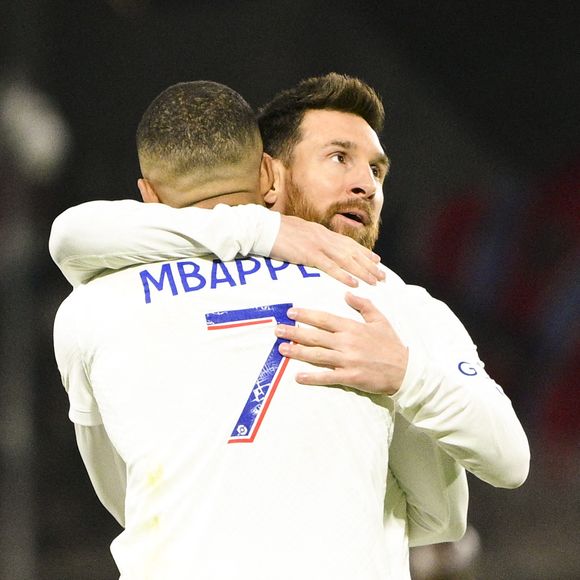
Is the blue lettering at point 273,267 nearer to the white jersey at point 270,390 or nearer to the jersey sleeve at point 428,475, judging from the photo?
the white jersey at point 270,390

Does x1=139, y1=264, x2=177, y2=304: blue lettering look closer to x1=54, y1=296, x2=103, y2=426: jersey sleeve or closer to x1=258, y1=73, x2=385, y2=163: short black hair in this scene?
x1=54, y1=296, x2=103, y2=426: jersey sleeve

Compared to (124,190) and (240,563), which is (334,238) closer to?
(240,563)

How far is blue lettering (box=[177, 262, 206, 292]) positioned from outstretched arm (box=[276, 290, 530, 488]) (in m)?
0.13

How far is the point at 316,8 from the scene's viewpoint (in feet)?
15.7

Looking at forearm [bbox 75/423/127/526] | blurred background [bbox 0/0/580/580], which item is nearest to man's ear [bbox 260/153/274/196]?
forearm [bbox 75/423/127/526]

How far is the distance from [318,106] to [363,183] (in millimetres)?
261

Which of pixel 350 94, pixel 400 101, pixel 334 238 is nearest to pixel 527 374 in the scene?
pixel 400 101

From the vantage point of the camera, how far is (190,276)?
1422 millimetres

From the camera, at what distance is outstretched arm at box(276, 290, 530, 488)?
1375 millimetres

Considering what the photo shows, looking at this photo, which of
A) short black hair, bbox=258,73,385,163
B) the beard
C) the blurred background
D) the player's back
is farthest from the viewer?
the blurred background

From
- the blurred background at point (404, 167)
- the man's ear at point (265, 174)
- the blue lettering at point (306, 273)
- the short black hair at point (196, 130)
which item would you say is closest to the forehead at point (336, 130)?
the man's ear at point (265, 174)

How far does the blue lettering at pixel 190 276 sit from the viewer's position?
55.3 inches

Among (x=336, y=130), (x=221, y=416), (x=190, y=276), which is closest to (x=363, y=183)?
(x=336, y=130)

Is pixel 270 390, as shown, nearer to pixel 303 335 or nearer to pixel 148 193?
pixel 303 335
